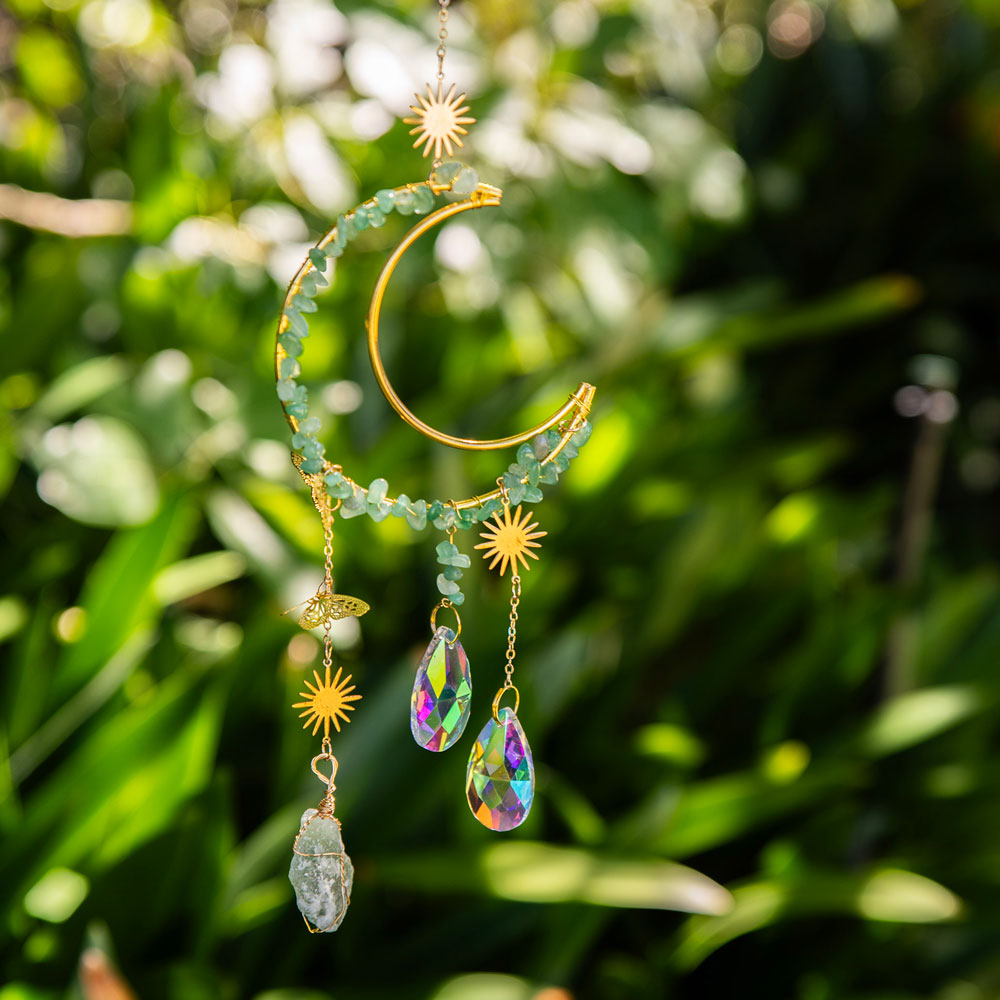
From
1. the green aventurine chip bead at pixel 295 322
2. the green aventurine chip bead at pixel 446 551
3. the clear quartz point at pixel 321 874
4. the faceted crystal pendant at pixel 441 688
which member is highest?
the green aventurine chip bead at pixel 295 322

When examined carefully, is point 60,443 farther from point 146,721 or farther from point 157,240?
point 157,240

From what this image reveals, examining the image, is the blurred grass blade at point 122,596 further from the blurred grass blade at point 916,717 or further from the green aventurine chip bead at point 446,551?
the blurred grass blade at point 916,717

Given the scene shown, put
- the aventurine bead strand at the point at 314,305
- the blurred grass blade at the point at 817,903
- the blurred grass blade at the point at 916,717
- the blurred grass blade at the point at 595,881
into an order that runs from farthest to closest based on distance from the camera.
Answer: the blurred grass blade at the point at 916,717 → the blurred grass blade at the point at 817,903 → the blurred grass blade at the point at 595,881 → the aventurine bead strand at the point at 314,305

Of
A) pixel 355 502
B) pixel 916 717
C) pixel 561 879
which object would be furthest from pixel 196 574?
pixel 916 717

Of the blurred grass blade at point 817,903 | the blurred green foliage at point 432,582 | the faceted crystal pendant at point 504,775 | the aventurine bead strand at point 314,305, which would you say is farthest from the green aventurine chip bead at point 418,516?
the blurred grass blade at point 817,903

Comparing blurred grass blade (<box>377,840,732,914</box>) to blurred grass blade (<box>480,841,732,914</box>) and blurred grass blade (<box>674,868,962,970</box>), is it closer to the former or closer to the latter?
blurred grass blade (<box>480,841,732,914</box>)

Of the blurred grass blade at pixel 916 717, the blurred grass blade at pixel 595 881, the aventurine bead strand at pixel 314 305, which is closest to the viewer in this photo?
the aventurine bead strand at pixel 314 305

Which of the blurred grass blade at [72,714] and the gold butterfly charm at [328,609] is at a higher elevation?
the gold butterfly charm at [328,609]
